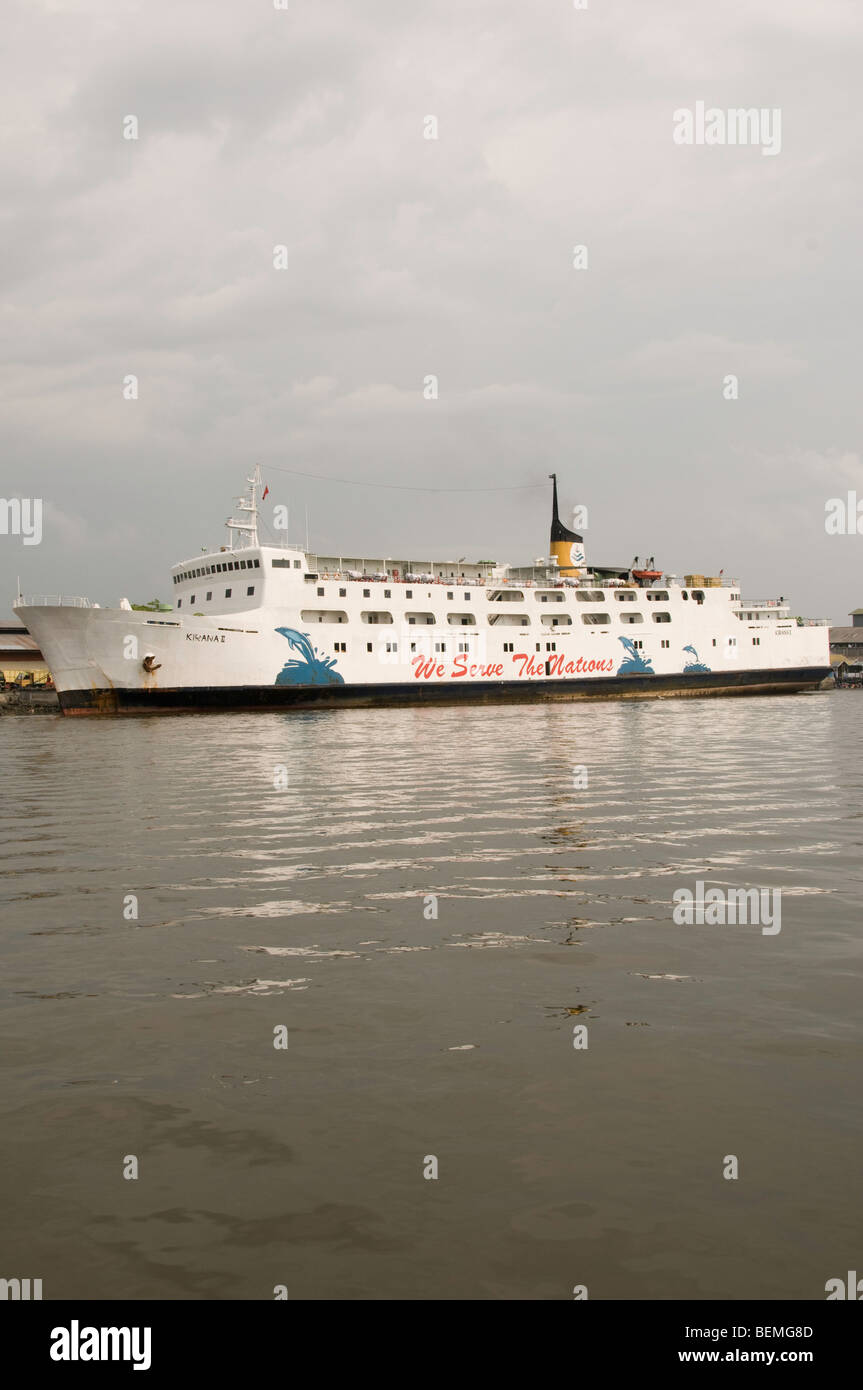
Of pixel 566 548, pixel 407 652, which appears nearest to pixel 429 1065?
pixel 407 652

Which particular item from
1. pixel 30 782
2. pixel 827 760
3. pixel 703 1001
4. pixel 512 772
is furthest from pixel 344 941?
pixel 827 760

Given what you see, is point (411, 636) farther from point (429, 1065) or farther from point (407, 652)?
point (429, 1065)

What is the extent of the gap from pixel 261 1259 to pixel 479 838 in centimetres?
777

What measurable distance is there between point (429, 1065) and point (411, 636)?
43.6 m

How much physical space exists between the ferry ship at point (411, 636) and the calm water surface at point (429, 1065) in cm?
3080

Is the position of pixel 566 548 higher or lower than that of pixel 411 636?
higher

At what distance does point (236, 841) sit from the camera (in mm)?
11039

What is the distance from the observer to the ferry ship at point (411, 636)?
135ft

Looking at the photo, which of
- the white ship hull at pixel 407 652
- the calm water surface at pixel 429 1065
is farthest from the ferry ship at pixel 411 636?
the calm water surface at pixel 429 1065

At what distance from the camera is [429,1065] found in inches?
188

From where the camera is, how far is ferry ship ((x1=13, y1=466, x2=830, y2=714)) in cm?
4116

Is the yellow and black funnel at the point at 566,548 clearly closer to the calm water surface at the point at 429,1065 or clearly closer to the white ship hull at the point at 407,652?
the white ship hull at the point at 407,652
